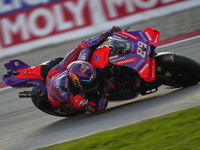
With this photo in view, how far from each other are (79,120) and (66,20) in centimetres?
546

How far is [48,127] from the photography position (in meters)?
5.14

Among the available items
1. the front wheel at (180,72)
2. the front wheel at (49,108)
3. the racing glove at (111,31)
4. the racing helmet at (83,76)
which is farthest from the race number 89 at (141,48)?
the front wheel at (49,108)

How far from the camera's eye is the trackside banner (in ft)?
32.1

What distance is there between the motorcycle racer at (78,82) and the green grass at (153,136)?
0.75 meters

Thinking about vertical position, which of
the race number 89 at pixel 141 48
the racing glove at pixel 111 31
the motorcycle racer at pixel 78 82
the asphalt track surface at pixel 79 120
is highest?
the racing glove at pixel 111 31

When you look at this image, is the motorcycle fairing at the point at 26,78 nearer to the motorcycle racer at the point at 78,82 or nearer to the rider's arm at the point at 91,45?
the motorcycle racer at the point at 78,82

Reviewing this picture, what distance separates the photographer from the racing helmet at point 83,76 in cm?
428

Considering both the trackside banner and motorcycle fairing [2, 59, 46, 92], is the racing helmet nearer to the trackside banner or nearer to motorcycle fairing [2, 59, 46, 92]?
motorcycle fairing [2, 59, 46, 92]

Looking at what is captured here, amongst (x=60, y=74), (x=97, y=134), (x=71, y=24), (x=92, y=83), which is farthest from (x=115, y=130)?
(x=71, y=24)

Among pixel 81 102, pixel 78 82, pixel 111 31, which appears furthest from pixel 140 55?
pixel 81 102

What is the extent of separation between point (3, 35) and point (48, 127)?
18.1 feet

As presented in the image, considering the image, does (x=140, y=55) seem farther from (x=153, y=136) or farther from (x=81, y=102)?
(x=153, y=136)

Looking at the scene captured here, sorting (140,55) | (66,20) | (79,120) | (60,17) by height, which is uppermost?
(140,55)

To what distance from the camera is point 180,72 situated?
449 centimetres
